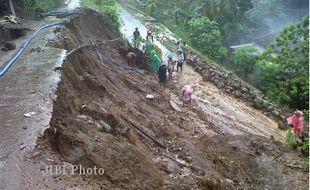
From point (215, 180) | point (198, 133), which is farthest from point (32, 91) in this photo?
point (198, 133)

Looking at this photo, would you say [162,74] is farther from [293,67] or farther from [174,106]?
[293,67]

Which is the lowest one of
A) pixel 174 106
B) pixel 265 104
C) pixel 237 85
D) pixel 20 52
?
pixel 265 104

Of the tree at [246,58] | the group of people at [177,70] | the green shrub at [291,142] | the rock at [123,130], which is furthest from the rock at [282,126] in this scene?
the rock at [123,130]

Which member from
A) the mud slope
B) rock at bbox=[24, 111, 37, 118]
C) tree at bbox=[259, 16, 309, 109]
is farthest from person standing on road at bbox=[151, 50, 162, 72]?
rock at bbox=[24, 111, 37, 118]

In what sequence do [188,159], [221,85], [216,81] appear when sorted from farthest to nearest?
[216,81]
[221,85]
[188,159]

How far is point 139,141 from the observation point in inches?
353

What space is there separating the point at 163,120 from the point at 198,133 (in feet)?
4.45

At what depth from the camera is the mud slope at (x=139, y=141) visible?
6.55m

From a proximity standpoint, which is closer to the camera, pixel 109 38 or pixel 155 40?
pixel 109 38

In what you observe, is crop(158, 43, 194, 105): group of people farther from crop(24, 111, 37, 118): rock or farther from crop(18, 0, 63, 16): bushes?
crop(24, 111, 37, 118): rock

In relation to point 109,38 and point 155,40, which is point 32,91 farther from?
point 155,40

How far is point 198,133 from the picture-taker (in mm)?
12656

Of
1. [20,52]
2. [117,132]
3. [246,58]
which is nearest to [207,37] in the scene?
[246,58]

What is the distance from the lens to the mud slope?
6555mm
